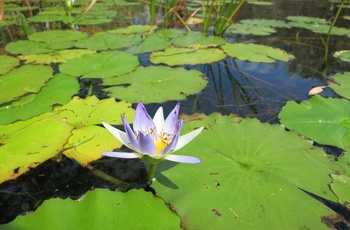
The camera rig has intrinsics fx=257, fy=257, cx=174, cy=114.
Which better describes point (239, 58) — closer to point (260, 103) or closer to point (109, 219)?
point (260, 103)

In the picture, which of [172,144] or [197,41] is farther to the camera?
[197,41]

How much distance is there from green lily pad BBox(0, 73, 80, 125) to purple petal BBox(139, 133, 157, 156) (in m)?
1.01

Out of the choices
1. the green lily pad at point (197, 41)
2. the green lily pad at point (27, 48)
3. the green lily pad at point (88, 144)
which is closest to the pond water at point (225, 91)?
the green lily pad at point (88, 144)

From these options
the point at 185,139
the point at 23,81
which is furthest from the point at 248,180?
the point at 23,81

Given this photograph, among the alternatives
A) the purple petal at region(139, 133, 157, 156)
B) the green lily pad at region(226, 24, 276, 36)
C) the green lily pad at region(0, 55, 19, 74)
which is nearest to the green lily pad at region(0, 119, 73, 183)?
the purple petal at region(139, 133, 157, 156)

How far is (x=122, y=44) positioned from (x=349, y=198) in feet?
8.98

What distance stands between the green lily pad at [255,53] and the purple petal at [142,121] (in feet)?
6.26

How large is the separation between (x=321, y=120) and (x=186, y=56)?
1537 millimetres

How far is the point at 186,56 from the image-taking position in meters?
2.78

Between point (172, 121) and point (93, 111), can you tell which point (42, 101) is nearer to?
point (93, 111)

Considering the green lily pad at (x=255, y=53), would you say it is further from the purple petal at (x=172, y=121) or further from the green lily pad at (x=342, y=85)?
the purple petal at (x=172, y=121)

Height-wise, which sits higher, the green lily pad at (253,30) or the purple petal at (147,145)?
the purple petal at (147,145)

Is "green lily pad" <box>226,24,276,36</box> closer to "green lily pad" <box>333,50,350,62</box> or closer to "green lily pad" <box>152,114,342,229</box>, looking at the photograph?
"green lily pad" <box>333,50,350,62</box>

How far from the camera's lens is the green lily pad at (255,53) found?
277cm
